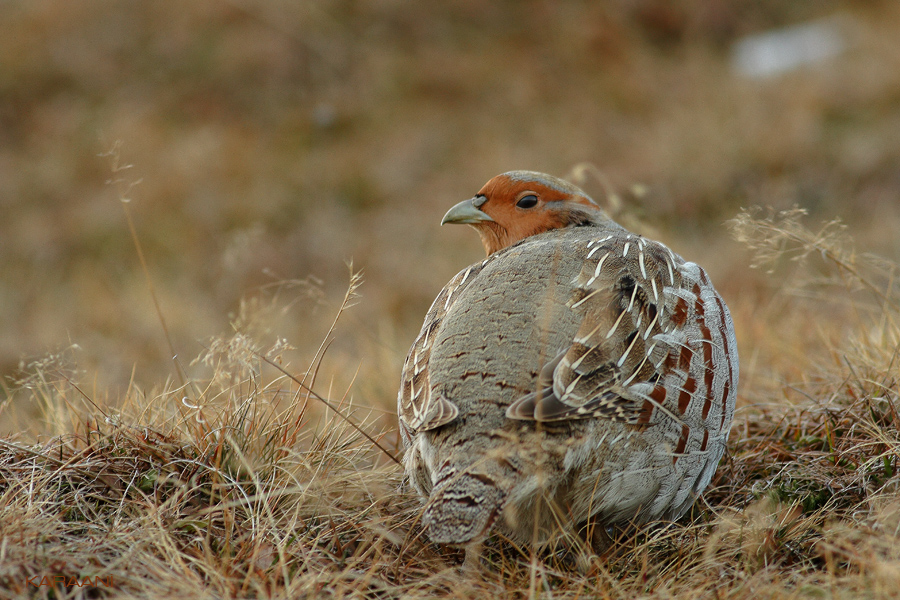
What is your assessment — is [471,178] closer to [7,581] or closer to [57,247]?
[57,247]

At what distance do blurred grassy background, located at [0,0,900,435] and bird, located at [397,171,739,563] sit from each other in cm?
300

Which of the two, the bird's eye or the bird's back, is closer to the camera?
the bird's back

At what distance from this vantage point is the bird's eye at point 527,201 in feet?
12.3

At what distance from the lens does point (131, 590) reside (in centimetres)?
223

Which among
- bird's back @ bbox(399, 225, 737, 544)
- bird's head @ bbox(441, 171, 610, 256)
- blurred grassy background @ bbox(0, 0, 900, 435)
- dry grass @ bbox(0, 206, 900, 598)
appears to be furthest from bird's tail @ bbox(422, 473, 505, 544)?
blurred grassy background @ bbox(0, 0, 900, 435)

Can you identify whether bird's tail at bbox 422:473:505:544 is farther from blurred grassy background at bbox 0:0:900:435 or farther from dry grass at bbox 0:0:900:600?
blurred grassy background at bbox 0:0:900:435

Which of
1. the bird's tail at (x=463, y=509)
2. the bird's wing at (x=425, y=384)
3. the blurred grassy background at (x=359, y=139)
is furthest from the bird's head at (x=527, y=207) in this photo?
the blurred grassy background at (x=359, y=139)

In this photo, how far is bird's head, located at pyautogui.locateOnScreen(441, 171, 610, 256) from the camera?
3.75 m

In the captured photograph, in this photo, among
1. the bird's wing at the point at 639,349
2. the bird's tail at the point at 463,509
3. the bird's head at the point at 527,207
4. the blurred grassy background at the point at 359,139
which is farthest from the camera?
the blurred grassy background at the point at 359,139

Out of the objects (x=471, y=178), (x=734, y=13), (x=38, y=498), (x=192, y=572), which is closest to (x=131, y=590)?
(x=192, y=572)

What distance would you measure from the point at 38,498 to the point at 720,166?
7.68 meters

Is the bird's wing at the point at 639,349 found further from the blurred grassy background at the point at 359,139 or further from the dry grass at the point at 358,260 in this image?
the blurred grassy background at the point at 359,139

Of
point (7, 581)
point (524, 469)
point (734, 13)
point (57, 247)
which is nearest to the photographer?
point (7, 581)

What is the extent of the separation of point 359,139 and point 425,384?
940 centimetres
